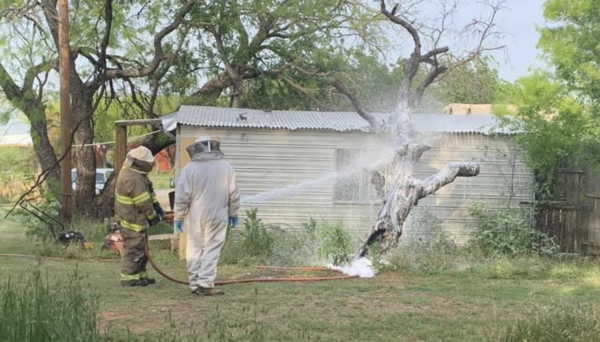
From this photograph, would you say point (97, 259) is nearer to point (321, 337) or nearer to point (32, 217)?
point (32, 217)

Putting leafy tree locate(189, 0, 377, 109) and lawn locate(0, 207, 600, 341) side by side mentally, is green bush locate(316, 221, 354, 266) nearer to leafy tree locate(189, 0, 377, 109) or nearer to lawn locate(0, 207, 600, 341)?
lawn locate(0, 207, 600, 341)

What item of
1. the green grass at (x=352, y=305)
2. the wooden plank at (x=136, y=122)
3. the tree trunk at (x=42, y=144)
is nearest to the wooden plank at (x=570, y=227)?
the green grass at (x=352, y=305)

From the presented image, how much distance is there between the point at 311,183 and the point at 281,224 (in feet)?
3.16

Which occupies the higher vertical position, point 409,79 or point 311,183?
point 409,79

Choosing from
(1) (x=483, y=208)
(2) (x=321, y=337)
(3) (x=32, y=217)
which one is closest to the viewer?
(2) (x=321, y=337)

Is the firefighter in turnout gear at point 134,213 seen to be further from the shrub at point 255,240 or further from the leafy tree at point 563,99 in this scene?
the leafy tree at point 563,99

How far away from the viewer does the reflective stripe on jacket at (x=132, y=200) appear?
8188 mm

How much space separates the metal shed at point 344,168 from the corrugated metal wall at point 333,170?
19mm

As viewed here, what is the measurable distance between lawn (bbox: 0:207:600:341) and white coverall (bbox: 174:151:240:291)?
42 centimetres

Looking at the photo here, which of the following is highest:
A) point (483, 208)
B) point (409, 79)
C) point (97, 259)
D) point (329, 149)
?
point (409, 79)

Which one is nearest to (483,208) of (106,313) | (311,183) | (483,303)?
(311,183)

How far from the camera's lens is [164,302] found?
23.2 ft

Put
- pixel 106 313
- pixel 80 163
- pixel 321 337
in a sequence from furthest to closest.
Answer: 1. pixel 80 163
2. pixel 106 313
3. pixel 321 337

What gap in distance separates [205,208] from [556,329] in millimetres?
4242
